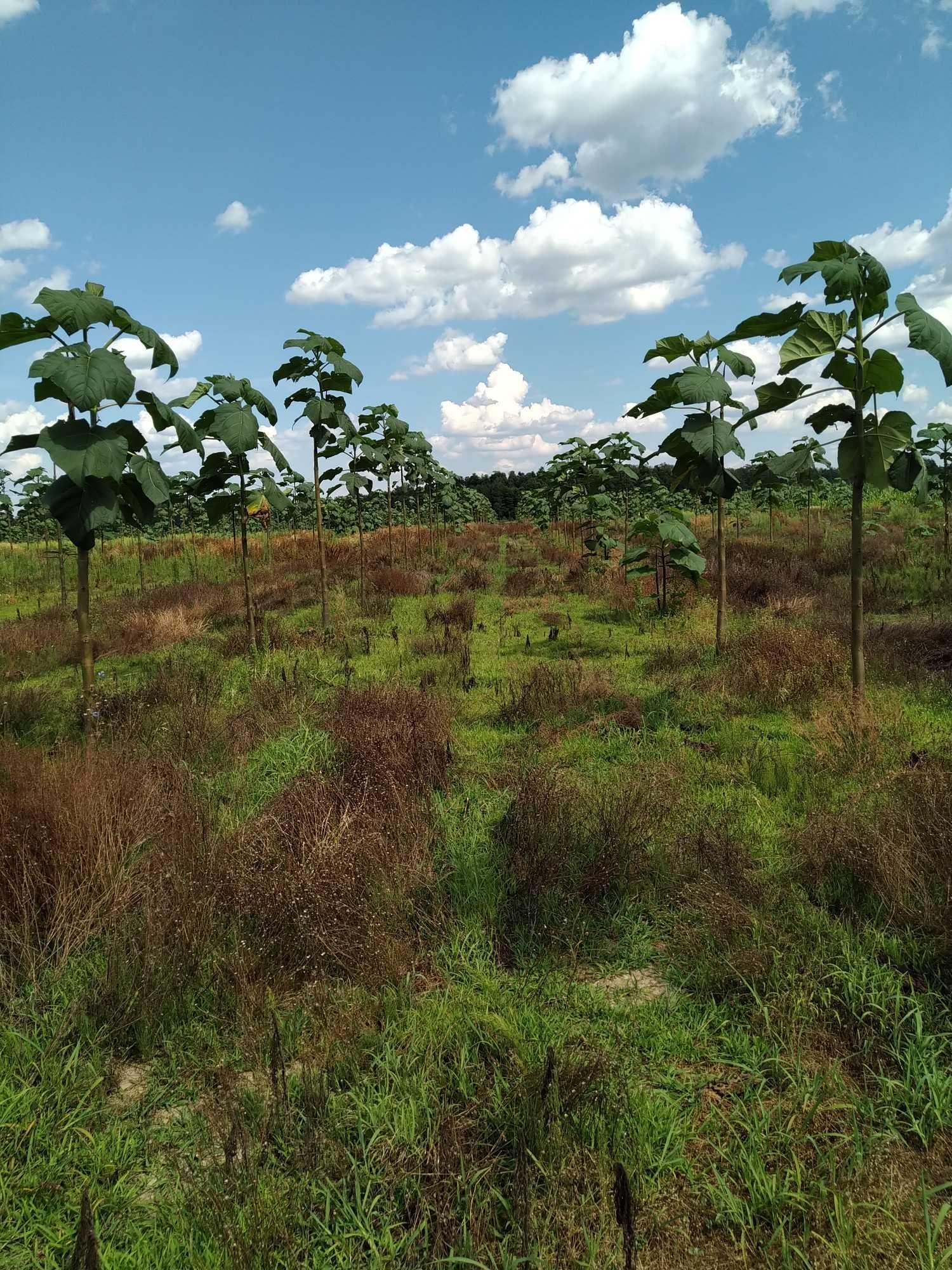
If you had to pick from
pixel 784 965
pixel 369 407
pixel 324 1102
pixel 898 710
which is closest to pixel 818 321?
pixel 898 710

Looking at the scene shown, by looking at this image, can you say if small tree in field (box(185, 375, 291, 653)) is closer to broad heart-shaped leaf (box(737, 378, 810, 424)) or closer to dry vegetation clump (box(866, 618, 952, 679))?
broad heart-shaped leaf (box(737, 378, 810, 424))

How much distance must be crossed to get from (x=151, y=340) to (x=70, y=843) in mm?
3757

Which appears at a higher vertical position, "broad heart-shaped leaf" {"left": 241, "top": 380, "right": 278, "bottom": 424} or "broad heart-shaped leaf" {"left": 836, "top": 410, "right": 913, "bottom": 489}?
"broad heart-shaped leaf" {"left": 241, "top": 380, "right": 278, "bottom": 424}

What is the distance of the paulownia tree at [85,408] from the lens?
4.23m

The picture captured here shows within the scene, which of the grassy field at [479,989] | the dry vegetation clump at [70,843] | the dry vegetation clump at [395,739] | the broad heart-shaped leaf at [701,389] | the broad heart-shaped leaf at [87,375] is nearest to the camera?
the grassy field at [479,989]

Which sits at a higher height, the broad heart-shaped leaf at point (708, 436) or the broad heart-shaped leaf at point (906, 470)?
the broad heart-shaped leaf at point (708, 436)

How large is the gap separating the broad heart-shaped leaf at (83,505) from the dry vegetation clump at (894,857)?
5023 mm

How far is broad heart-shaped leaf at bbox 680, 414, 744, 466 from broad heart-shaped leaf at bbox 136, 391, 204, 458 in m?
4.62

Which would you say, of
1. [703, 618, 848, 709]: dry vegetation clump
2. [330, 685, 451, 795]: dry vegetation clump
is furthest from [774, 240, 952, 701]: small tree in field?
[330, 685, 451, 795]: dry vegetation clump

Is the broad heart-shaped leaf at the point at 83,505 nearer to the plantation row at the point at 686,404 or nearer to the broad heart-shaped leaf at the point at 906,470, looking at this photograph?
the plantation row at the point at 686,404

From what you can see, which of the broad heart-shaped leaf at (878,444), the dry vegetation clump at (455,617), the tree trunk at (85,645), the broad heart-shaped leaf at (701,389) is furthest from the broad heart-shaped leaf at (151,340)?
the dry vegetation clump at (455,617)

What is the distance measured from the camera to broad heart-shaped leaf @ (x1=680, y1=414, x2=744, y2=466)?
638 cm

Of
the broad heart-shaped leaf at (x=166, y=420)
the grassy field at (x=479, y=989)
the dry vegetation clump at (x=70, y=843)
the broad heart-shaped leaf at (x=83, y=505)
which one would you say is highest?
the broad heart-shaped leaf at (x=166, y=420)

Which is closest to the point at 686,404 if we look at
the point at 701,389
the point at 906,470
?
the point at 701,389
